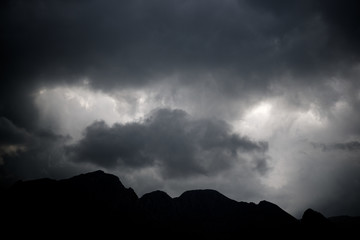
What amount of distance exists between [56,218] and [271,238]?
169534mm

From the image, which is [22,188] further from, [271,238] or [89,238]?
[271,238]

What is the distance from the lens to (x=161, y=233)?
192125 millimetres

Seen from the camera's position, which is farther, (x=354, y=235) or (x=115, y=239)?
(x=354, y=235)

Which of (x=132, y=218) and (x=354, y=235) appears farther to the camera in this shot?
(x=132, y=218)

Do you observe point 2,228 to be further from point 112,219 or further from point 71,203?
point 112,219

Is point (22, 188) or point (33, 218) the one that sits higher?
point (22, 188)

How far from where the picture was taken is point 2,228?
456 feet

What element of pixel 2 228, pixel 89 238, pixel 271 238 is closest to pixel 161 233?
pixel 89 238

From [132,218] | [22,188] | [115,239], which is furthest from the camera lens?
[132,218]


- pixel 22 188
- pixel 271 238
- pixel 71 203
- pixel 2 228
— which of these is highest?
pixel 22 188

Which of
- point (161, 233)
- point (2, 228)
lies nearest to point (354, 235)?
point (161, 233)

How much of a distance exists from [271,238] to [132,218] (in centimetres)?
11969

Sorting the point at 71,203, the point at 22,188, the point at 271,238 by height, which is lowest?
the point at 271,238

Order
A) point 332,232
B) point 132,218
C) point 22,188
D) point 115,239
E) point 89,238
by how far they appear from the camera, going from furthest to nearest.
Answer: point 132,218
point 22,188
point 332,232
point 115,239
point 89,238
